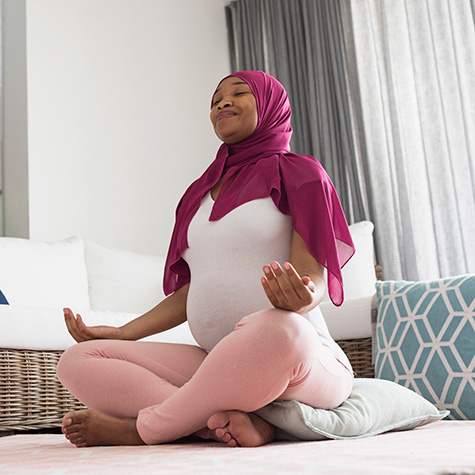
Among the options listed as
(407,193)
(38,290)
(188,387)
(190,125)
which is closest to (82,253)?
(38,290)

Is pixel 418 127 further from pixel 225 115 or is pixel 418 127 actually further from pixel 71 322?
pixel 71 322

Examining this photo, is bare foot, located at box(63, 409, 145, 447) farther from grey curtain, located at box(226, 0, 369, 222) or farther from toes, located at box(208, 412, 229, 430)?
grey curtain, located at box(226, 0, 369, 222)

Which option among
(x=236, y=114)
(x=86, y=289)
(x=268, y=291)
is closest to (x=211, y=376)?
(x=268, y=291)

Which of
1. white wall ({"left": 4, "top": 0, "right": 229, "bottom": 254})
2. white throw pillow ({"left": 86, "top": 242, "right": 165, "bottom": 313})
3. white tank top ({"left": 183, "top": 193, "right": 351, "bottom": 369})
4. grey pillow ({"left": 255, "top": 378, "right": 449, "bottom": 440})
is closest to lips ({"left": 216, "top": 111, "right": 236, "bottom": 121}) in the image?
white tank top ({"left": 183, "top": 193, "right": 351, "bottom": 369})

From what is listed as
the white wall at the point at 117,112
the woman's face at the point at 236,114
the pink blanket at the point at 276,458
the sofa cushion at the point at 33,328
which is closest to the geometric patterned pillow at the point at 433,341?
the pink blanket at the point at 276,458

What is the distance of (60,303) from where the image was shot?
2.82m

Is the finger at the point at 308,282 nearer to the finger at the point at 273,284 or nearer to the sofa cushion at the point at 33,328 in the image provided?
the finger at the point at 273,284

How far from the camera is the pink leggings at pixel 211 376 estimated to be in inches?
46.0

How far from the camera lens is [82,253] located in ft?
10.2

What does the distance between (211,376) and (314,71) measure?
2.98 metres

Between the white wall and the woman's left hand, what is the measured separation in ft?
7.85

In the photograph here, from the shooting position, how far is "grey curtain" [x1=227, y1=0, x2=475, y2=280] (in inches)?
124

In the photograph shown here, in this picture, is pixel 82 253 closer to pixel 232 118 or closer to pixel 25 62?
pixel 25 62

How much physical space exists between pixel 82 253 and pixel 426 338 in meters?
1.76
